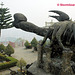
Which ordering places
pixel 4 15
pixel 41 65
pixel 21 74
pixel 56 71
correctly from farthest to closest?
pixel 4 15 → pixel 21 74 → pixel 41 65 → pixel 56 71

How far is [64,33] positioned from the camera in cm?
662

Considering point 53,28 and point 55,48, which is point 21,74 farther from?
point 53,28

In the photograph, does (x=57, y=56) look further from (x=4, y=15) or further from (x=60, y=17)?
(x=4, y=15)

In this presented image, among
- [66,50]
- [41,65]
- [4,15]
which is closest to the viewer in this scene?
[66,50]

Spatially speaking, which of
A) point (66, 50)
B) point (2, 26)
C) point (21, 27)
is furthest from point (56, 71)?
point (2, 26)

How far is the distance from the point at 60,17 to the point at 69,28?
138cm

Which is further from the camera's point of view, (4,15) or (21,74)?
(4,15)

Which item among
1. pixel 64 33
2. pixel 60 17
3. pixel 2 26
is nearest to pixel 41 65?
pixel 64 33

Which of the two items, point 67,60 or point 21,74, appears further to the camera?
point 21,74

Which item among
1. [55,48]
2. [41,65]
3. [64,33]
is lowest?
[41,65]

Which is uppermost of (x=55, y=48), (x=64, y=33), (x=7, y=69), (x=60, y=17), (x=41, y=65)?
(x=60, y=17)

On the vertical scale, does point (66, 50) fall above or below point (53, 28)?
below

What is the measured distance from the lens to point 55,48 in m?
7.81

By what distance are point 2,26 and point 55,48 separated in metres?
15.5
